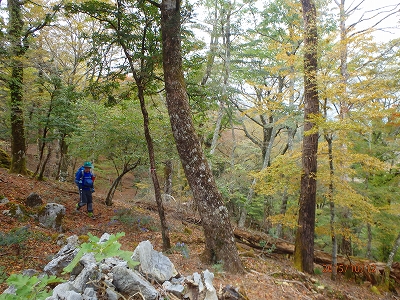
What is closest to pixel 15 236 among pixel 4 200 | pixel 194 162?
pixel 4 200

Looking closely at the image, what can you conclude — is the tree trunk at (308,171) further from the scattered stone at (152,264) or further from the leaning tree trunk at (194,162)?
the scattered stone at (152,264)

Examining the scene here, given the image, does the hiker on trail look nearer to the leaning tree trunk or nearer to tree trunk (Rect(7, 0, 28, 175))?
tree trunk (Rect(7, 0, 28, 175))

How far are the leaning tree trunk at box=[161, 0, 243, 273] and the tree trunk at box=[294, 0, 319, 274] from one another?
327 cm

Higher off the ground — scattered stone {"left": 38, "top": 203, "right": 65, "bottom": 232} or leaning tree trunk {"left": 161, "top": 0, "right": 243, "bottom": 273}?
leaning tree trunk {"left": 161, "top": 0, "right": 243, "bottom": 273}

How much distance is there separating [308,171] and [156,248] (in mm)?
4837

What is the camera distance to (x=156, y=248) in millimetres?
5945

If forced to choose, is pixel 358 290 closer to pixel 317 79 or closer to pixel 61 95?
pixel 317 79

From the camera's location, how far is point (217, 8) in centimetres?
1283

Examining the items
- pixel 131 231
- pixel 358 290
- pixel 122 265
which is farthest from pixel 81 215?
pixel 358 290

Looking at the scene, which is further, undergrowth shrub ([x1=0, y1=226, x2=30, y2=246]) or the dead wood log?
the dead wood log

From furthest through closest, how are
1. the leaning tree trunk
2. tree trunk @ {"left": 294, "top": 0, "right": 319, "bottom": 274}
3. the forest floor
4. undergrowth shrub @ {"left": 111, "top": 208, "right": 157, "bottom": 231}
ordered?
1. undergrowth shrub @ {"left": 111, "top": 208, "right": 157, "bottom": 231}
2. tree trunk @ {"left": 294, "top": 0, "right": 319, "bottom": 274}
3. the leaning tree trunk
4. the forest floor

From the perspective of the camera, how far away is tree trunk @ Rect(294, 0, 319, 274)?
22.8 ft

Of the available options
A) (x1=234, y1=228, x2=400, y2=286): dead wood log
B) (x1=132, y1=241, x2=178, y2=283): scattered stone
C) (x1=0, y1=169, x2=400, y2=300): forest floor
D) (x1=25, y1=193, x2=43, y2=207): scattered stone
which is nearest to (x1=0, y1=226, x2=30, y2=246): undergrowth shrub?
(x1=0, y1=169, x2=400, y2=300): forest floor

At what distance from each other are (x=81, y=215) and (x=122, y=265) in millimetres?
5579
